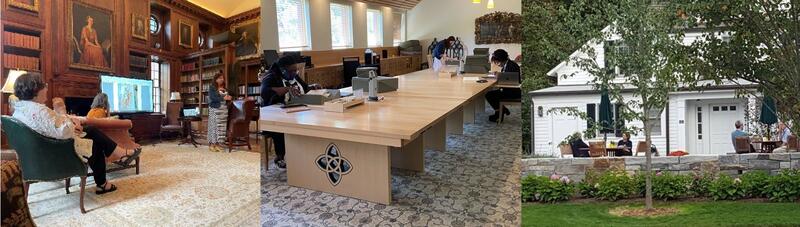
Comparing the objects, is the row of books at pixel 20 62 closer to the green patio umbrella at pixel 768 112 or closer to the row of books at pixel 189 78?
the row of books at pixel 189 78

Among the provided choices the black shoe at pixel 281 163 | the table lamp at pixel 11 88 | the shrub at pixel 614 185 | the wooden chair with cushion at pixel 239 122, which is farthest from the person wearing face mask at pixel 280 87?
the shrub at pixel 614 185

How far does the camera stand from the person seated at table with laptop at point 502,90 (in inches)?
74.4

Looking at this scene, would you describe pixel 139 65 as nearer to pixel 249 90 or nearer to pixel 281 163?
pixel 249 90

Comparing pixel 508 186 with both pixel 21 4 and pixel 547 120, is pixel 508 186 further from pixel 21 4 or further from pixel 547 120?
pixel 21 4

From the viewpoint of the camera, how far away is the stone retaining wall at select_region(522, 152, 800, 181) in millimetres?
2385

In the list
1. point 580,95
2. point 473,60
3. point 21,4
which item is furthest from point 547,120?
point 21,4

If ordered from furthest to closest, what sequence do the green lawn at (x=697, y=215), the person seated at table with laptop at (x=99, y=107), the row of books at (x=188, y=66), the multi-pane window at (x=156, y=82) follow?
1. the green lawn at (x=697, y=215)
2. the row of books at (x=188, y=66)
3. the multi-pane window at (x=156, y=82)
4. the person seated at table with laptop at (x=99, y=107)

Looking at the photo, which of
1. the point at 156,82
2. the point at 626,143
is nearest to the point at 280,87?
the point at 156,82

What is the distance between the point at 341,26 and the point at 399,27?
200 mm

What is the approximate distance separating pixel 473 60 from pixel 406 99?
0.91ft

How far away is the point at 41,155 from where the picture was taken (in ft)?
5.18

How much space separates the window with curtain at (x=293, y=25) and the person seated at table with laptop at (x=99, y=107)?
586 millimetres

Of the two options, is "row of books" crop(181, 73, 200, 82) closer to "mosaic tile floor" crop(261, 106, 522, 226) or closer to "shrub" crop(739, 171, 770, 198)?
"mosaic tile floor" crop(261, 106, 522, 226)

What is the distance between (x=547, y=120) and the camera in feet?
7.23
